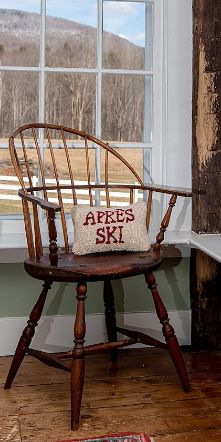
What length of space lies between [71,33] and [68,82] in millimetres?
243

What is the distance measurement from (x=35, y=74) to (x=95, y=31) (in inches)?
14.7

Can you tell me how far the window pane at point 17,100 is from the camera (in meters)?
2.92

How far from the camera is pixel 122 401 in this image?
Answer: 2428mm

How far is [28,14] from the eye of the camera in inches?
116

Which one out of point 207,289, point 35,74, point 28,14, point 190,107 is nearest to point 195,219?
point 207,289

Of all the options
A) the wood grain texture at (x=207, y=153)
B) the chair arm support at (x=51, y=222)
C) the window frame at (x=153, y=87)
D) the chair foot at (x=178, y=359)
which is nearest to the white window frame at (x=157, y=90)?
the window frame at (x=153, y=87)

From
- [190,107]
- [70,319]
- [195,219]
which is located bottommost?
[70,319]

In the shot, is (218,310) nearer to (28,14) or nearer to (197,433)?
(197,433)

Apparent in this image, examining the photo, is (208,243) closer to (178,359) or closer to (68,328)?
(178,359)

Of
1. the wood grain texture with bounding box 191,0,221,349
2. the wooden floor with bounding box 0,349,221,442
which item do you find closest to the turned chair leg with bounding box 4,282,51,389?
the wooden floor with bounding box 0,349,221,442

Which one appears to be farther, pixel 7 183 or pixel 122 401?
pixel 7 183

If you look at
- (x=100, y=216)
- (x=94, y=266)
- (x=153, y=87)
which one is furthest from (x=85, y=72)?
(x=94, y=266)

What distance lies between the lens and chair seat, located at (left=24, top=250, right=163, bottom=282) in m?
2.26

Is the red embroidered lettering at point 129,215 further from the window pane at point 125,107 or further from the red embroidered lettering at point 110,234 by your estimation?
the window pane at point 125,107
